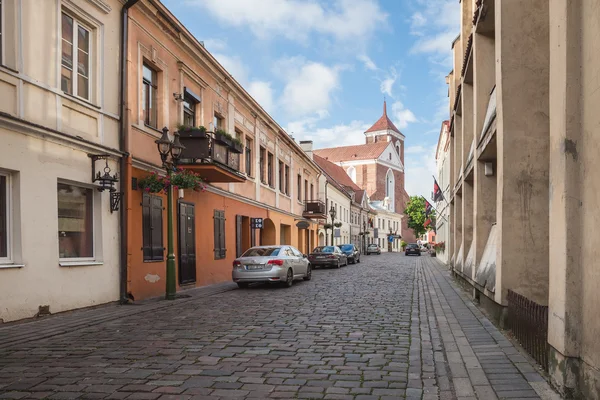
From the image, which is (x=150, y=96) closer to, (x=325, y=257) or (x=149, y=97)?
(x=149, y=97)

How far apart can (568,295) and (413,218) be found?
86196mm

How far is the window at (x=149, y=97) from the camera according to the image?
1473cm

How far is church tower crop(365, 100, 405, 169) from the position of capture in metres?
109

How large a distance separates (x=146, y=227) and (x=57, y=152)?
12.9 ft

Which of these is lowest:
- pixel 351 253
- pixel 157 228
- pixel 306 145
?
pixel 351 253

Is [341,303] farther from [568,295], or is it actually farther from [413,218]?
[413,218]

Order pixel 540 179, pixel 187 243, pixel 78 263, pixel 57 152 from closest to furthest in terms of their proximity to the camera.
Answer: pixel 540 179, pixel 57 152, pixel 78 263, pixel 187 243

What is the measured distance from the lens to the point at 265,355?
6.75 metres

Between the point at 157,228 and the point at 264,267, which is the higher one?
the point at 157,228

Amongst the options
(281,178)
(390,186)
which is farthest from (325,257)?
(390,186)

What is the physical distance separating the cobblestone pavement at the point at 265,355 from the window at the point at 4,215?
4.85 feet

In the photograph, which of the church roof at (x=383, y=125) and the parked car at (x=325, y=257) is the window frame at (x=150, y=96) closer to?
the parked car at (x=325, y=257)

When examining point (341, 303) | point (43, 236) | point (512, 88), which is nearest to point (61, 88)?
point (43, 236)

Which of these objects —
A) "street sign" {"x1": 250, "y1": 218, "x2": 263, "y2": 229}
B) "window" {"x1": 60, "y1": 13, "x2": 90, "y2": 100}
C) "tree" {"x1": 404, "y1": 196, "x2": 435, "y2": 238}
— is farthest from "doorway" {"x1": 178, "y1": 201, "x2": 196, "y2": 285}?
"tree" {"x1": 404, "y1": 196, "x2": 435, "y2": 238}
